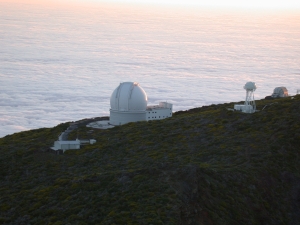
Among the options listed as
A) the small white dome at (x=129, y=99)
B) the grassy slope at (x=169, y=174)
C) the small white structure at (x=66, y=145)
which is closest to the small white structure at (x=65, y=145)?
the small white structure at (x=66, y=145)

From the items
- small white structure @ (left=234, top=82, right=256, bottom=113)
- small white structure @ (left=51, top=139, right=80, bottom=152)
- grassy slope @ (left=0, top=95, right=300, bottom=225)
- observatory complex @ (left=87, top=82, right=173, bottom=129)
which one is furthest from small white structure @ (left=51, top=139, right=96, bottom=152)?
small white structure @ (left=234, top=82, right=256, bottom=113)

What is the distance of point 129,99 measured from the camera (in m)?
37.0

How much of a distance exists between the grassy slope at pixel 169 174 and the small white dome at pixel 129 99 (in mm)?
2753

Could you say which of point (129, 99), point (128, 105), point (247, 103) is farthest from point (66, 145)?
point (247, 103)

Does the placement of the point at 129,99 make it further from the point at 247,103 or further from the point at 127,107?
the point at 247,103

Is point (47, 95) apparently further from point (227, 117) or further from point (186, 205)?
point (186, 205)

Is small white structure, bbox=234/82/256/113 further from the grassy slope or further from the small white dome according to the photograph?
the small white dome

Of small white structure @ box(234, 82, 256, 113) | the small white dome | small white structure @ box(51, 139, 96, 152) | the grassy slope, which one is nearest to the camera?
the grassy slope

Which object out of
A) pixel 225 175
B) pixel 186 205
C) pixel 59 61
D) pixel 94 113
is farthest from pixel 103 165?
pixel 59 61

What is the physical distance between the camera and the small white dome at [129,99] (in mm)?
37062

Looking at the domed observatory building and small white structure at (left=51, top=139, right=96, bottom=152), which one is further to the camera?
the domed observatory building

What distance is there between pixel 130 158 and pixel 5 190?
5.90 meters

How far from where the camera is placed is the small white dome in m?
37.1

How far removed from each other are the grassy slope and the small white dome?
275 cm
